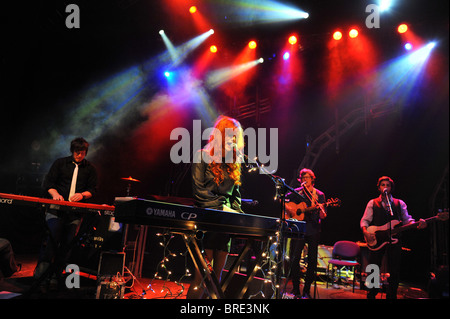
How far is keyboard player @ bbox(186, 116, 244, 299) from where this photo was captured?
2.55m

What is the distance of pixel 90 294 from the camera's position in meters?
3.84

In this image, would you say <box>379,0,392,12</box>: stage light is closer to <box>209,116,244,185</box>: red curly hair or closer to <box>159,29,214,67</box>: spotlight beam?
<box>159,29,214,67</box>: spotlight beam

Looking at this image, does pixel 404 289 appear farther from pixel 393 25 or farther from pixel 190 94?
pixel 190 94

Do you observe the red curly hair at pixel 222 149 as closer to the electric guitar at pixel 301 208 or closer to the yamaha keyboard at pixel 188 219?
the yamaha keyboard at pixel 188 219

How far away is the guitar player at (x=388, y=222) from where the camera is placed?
441 centimetres

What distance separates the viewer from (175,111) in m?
8.80

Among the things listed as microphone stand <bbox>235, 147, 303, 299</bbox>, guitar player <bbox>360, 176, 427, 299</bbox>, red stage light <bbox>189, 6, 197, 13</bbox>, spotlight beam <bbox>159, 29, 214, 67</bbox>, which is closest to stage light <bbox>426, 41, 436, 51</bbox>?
guitar player <bbox>360, 176, 427, 299</bbox>

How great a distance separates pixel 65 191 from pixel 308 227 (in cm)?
369

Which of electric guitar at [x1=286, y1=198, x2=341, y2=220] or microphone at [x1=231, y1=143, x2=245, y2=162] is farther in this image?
electric guitar at [x1=286, y1=198, x2=341, y2=220]

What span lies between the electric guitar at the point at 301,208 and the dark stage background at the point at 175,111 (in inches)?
77.8

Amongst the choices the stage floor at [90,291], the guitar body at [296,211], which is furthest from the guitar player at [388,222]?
the guitar body at [296,211]

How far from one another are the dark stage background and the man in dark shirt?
11.2 ft
